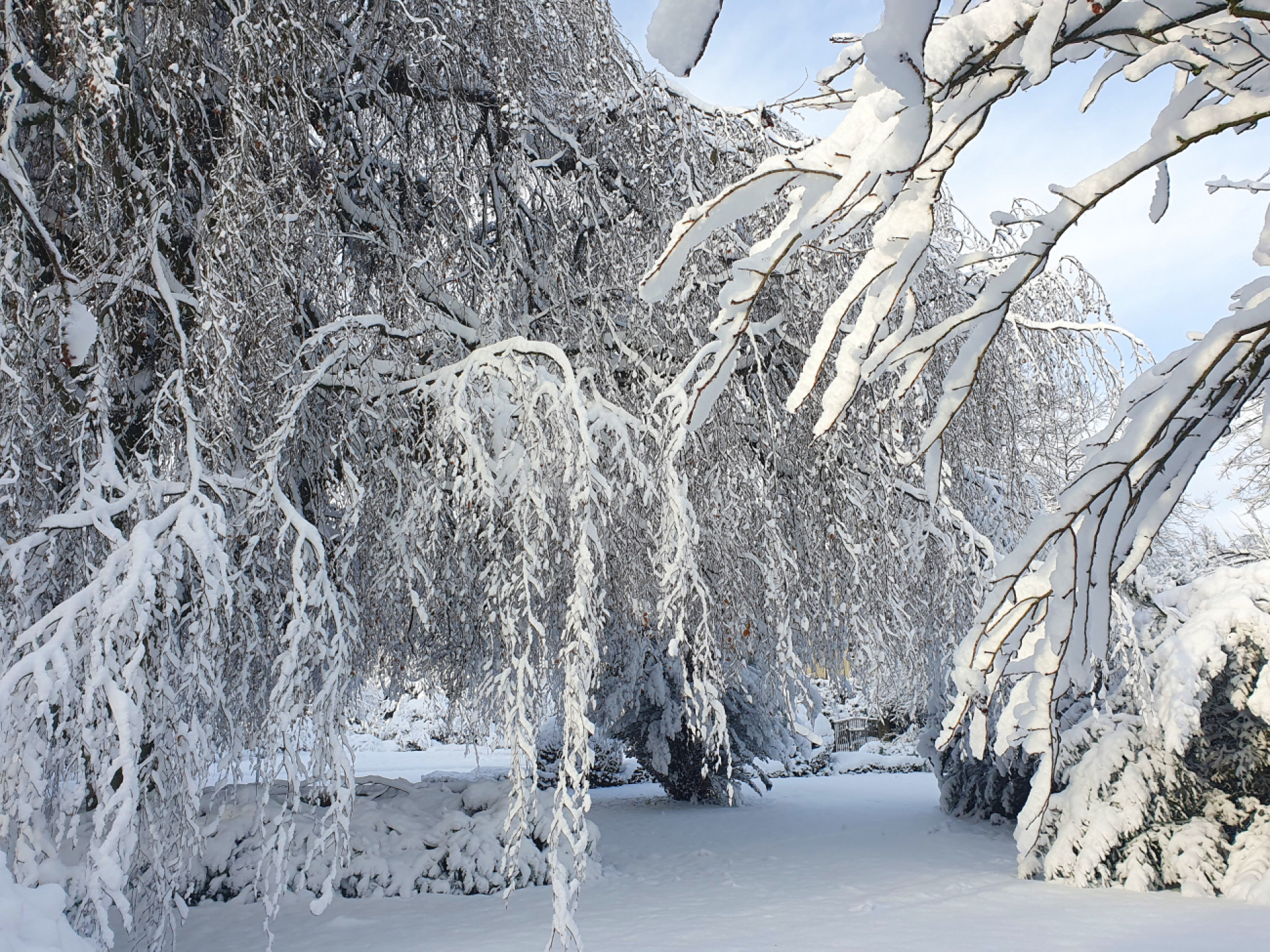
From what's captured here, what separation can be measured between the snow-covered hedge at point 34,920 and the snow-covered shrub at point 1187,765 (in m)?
5.54

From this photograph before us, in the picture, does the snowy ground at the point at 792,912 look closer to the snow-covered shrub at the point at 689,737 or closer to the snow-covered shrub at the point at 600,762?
the snow-covered shrub at the point at 689,737

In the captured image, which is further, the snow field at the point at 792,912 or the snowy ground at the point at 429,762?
the snowy ground at the point at 429,762

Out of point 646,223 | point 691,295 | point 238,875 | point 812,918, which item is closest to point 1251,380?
point 691,295

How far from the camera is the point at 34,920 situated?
2.53m

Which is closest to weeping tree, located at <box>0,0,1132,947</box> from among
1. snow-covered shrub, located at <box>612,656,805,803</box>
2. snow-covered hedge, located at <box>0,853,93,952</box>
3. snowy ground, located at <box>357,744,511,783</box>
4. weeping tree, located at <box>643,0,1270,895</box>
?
snow-covered hedge, located at <box>0,853,93,952</box>

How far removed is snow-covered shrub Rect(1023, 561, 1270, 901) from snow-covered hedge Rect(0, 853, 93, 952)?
554 centimetres

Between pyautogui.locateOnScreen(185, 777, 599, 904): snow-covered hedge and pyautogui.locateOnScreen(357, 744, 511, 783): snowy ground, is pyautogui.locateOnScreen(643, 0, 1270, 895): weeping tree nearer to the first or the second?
pyautogui.locateOnScreen(185, 777, 599, 904): snow-covered hedge

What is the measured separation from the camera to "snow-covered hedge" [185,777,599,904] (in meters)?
6.18

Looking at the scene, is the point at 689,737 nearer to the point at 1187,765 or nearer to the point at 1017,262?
the point at 1187,765

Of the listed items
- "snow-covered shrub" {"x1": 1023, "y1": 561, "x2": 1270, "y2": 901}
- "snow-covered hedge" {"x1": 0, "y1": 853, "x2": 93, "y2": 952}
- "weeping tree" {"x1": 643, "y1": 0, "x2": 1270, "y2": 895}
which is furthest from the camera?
"snow-covered shrub" {"x1": 1023, "y1": 561, "x2": 1270, "y2": 901}

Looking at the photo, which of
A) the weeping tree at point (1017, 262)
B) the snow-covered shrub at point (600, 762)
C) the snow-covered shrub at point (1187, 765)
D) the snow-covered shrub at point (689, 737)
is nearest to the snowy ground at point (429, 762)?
the snow-covered shrub at point (600, 762)

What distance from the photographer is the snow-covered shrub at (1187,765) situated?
19.1ft

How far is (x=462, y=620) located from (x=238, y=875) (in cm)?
319

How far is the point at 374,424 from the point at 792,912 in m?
4.27
